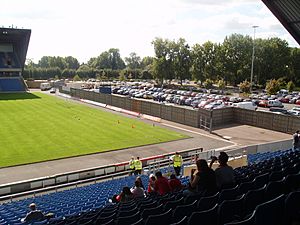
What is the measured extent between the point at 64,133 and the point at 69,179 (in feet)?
43.3

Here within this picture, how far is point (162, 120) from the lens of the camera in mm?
40375

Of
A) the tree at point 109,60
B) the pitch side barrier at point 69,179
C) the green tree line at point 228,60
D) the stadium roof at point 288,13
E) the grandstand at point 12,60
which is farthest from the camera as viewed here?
the tree at point 109,60

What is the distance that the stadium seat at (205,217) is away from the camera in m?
4.73

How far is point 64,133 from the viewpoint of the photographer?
106 feet

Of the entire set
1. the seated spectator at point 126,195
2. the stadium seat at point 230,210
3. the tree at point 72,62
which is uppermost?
the tree at point 72,62

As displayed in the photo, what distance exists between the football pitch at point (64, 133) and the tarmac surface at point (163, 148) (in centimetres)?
106

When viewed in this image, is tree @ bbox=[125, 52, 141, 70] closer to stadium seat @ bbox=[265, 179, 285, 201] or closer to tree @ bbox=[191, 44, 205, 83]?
tree @ bbox=[191, 44, 205, 83]

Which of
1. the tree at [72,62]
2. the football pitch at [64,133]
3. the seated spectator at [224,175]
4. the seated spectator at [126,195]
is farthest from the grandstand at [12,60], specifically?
the tree at [72,62]

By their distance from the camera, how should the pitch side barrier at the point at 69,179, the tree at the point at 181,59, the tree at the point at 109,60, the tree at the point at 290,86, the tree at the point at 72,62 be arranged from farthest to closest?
the tree at the point at 72,62, the tree at the point at 109,60, the tree at the point at 181,59, the tree at the point at 290,86, the pitch side barrier at the point at 69,179

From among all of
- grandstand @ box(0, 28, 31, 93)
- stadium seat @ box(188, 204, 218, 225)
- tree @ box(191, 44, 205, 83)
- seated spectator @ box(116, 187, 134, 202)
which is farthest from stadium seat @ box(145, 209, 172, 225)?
tree @ box(191, 44, 205, 83)

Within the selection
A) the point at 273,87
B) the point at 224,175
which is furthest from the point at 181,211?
the point at 273,87

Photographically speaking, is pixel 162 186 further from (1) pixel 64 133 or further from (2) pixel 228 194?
(1) pixel 64 133

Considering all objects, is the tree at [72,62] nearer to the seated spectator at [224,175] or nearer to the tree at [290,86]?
the tree at [290,86]

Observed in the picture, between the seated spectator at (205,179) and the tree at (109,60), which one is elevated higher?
the tree at (109,60)
